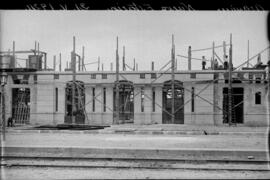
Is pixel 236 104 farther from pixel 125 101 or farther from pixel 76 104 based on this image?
pixel 76 104

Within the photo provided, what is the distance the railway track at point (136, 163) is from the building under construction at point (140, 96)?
44.3 feet

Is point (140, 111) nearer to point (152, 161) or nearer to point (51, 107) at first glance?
point (51, 107)

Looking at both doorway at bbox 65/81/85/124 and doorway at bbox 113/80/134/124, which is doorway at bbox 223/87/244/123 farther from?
doorway at bbox 65/81/85/124

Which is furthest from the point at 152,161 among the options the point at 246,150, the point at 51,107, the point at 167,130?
the point at 51,107

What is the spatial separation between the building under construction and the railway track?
44.3 ft

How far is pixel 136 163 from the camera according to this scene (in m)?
10.6

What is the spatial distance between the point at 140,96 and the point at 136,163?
14.8 m

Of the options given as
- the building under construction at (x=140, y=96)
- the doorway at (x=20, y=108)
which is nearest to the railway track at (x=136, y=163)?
the building under construction at (x=140, y=96)

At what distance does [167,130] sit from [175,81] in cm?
573

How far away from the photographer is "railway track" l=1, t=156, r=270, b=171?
386 inches

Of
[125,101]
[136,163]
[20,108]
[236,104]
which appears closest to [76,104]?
[125,101]

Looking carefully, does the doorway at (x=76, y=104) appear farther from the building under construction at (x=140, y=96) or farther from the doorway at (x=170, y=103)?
the doorway at (x=170, y=103)

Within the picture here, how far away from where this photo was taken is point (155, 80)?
82.1 feet

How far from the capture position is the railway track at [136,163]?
9.81 meters
